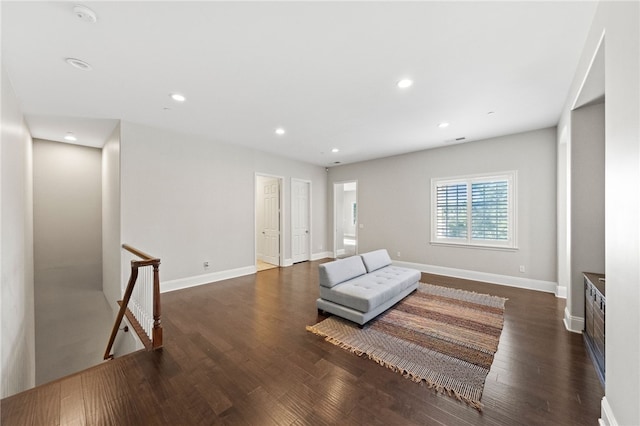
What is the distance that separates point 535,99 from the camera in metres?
3.23

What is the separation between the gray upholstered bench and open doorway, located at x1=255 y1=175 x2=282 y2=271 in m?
3.17

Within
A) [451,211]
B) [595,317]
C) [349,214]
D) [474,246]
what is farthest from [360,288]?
[349,214]

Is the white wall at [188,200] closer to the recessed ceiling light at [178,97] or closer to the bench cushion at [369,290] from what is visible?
the recessed ceiling light at [178,97]

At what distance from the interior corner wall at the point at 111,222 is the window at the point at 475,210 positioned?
6.33 meters

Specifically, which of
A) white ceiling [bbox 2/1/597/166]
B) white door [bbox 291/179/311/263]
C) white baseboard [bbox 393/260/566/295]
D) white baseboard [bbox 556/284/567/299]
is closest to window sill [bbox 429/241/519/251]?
white baseboard [bbox 393/260/566/295]

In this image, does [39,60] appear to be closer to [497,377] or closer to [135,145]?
[135,145]

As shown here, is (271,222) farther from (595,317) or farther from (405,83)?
(595,317)

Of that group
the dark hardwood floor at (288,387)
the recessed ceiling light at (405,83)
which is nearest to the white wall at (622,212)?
the dark hardwood floor at (288,387)

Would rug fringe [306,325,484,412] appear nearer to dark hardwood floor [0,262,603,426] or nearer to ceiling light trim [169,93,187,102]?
dark hardwood floor [0,262,603,426]

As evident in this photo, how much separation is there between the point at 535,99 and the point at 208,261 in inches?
238

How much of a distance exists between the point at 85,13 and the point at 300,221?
5683 mm

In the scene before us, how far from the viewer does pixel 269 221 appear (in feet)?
22.5

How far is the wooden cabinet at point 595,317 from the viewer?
2092 millimetres

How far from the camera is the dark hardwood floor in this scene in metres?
1.69
